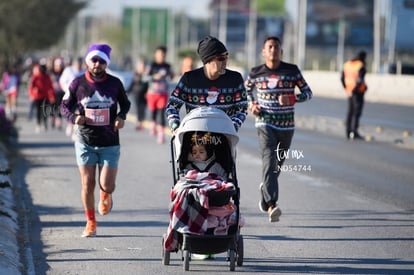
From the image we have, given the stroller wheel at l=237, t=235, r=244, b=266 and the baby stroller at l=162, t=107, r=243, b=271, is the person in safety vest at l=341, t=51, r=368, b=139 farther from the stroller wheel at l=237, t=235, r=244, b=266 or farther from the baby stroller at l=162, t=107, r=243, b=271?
the stroller wheel at l=237, t=235, r=244, b=266

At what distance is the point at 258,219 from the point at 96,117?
2298mm

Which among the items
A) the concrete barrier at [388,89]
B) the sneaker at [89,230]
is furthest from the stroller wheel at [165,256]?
the concrete barrier at [388,89]

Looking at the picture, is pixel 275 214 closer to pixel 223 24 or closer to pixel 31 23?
pixel 31 23

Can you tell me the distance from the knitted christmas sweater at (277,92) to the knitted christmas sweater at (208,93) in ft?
6.36

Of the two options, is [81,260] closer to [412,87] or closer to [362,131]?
[362,131]

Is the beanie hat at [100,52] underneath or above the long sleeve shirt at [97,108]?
above

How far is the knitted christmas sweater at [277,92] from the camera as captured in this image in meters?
10.7

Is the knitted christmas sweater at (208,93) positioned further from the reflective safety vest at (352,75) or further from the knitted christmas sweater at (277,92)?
the reflective safety vest at (352,75)

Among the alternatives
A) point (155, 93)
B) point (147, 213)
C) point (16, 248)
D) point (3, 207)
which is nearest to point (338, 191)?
point (147, 213)

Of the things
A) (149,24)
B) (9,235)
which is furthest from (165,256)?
(149,24)

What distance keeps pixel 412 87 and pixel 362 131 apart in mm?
20917

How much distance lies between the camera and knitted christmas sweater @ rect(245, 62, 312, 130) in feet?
35.2

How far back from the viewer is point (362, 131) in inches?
994

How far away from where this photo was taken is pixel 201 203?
7.80 meters
